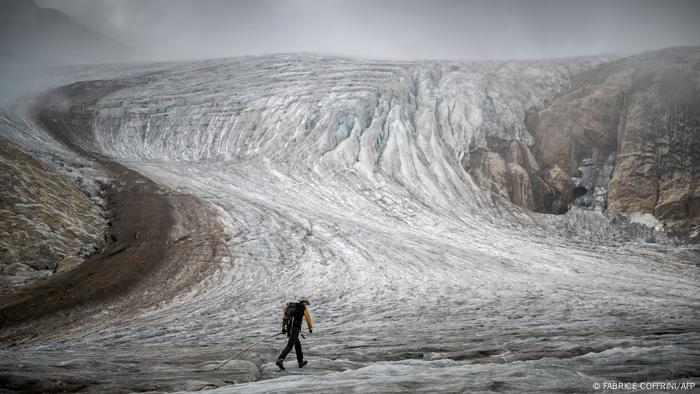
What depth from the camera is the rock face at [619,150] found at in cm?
3547

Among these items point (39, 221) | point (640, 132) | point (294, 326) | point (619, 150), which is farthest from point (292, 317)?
point (640, 132)

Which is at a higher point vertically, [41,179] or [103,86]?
[103,86]

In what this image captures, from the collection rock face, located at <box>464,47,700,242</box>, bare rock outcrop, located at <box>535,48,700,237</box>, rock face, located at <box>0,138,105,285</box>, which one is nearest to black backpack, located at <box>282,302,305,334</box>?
rock face, located at <box>0,138,105,285</box>

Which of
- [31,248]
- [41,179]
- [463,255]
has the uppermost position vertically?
[41,179]

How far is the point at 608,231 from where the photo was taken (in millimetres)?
33562

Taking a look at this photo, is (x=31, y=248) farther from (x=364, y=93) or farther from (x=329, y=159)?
(x=364, y=93)

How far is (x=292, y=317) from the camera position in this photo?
28.3 ft

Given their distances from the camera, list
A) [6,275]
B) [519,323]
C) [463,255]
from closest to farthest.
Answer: [519,323] < [6,275] < [463,255]

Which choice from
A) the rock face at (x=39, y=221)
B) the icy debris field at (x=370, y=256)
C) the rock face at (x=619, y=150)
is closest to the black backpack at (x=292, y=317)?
the icy debris field at (x=370, y=256)

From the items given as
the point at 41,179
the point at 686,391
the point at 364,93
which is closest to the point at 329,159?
the point at 364,93

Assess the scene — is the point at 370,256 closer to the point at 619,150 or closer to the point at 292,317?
the point at 292,317

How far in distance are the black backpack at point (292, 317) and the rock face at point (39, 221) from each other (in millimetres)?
13718

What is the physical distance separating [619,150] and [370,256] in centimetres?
3071

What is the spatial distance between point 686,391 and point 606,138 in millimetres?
42206
